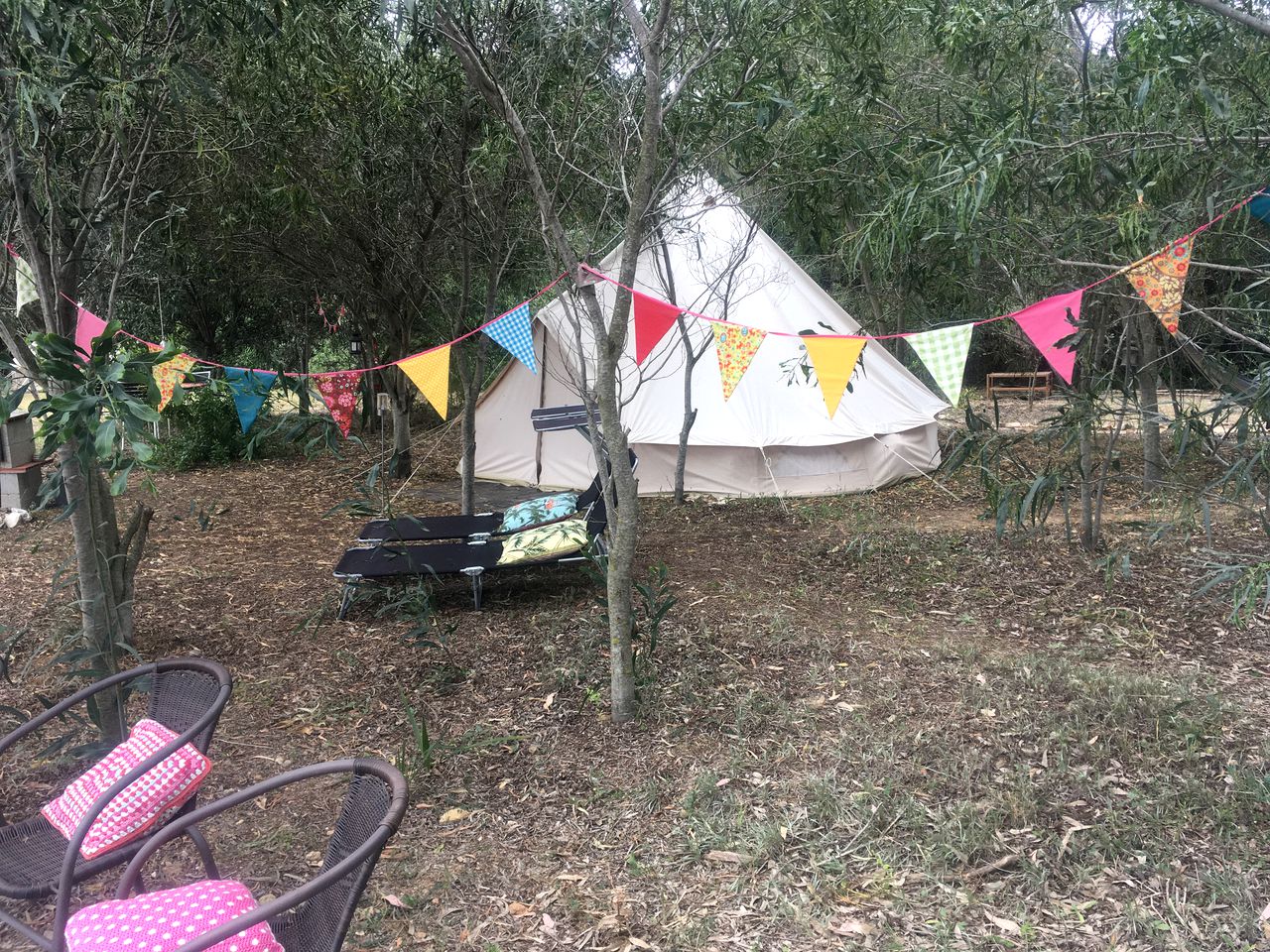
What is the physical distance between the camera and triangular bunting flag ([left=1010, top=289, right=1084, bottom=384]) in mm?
4121

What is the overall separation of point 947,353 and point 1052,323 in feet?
1.60

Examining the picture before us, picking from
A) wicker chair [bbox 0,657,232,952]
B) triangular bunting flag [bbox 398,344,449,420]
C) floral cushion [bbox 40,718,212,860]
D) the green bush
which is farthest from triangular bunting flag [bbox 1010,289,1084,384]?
the green bush

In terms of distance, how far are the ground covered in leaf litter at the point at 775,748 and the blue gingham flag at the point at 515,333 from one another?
1414 mm

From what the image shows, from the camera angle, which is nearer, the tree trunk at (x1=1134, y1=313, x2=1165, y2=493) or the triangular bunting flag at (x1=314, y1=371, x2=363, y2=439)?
the triangular bunting flag at (x1=314, y1=371, x2=363, y2=439)

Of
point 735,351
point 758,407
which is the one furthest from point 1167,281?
point 758,407

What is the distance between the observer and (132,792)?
2.25m

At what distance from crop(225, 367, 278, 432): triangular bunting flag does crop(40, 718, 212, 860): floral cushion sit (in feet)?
10.1

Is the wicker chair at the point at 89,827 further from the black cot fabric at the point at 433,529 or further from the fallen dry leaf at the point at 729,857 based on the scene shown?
the black cot fabric at the point at 433,529

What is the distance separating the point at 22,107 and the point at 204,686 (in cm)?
178

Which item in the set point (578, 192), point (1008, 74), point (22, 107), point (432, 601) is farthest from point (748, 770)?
point (1008, 74)

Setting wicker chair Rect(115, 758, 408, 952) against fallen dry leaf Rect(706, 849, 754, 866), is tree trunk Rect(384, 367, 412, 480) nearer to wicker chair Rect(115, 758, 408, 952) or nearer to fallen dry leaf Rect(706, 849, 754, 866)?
fallen dry leaf Rect(706, 849, 754, 866)

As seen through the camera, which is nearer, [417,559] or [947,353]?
[947,353]

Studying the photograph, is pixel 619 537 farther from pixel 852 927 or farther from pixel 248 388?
A: pixel 248 388

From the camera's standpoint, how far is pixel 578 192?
6211 mm
